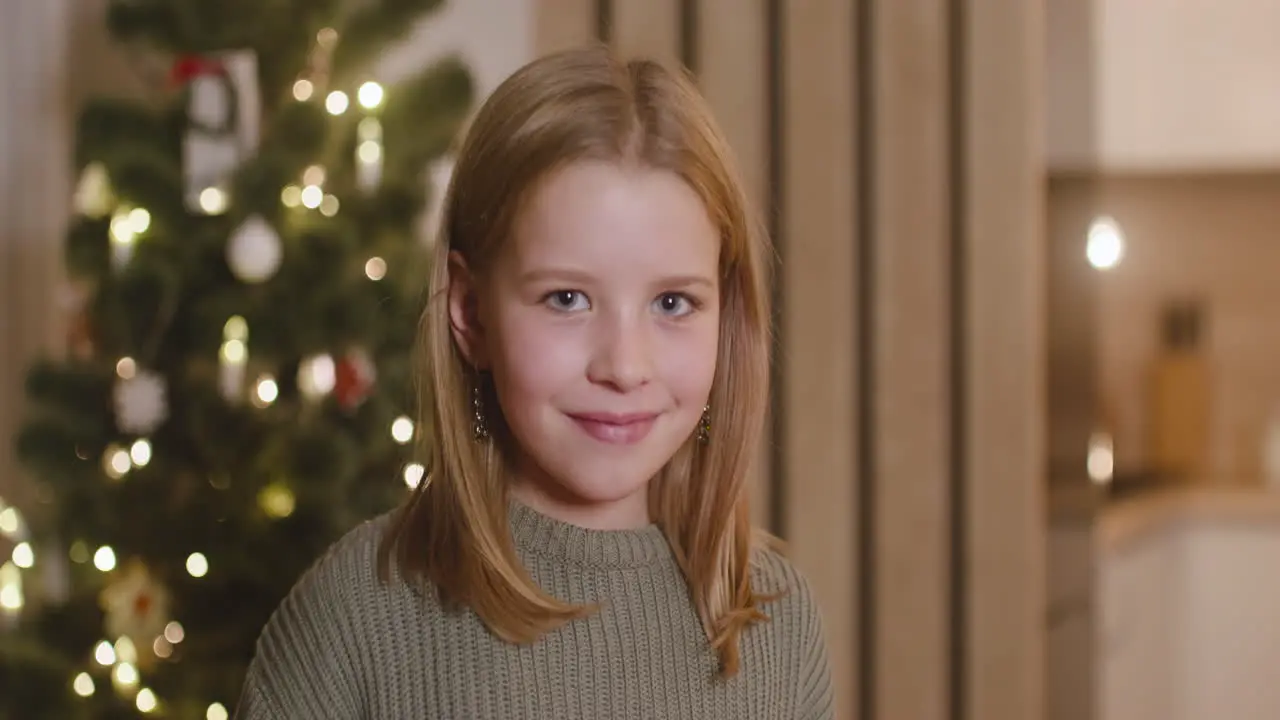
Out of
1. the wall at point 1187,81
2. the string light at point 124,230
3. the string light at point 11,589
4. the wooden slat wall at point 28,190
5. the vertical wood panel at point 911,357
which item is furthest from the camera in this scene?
the wall at point 1187,81

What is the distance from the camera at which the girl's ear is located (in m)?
1.21

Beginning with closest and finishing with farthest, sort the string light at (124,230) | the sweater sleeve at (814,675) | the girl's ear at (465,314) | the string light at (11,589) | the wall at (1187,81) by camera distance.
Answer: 1. the girl's ear at (465,314)
2. the sweater sleeve at (814,675)
3. the string light at (124,230)
4. the string light at (11,589)
5. the wall at (1187,81)

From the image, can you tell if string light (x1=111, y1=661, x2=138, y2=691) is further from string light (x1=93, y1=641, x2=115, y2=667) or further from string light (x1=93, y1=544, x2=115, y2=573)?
string light (x1=93, y1=544, x2=115, y2=573)

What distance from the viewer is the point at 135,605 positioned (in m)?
2.11

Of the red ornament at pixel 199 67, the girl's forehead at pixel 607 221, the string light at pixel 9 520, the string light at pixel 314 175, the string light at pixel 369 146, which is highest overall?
the red ornament at pixel 199 67

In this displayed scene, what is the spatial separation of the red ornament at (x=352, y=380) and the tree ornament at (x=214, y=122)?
10.2 inches

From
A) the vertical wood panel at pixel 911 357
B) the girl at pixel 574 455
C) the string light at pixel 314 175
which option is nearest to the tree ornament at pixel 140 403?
the string light at pixel 314 175

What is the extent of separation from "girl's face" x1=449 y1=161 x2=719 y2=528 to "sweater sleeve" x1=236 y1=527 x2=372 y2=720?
18 centimetres

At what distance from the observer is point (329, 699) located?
1161 mm

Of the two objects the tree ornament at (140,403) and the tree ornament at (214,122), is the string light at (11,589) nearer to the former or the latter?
the tree ornament at (140,403)

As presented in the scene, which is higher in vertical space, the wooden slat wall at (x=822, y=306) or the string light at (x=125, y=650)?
the wooden slat wall at (x=822, y=306)

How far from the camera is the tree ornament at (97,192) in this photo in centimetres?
210

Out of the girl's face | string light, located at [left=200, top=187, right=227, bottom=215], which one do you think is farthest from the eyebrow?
string light, located at [left=200, top=187, right=227, bottom=215]

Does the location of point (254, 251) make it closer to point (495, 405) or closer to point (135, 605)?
point (135, 605)
